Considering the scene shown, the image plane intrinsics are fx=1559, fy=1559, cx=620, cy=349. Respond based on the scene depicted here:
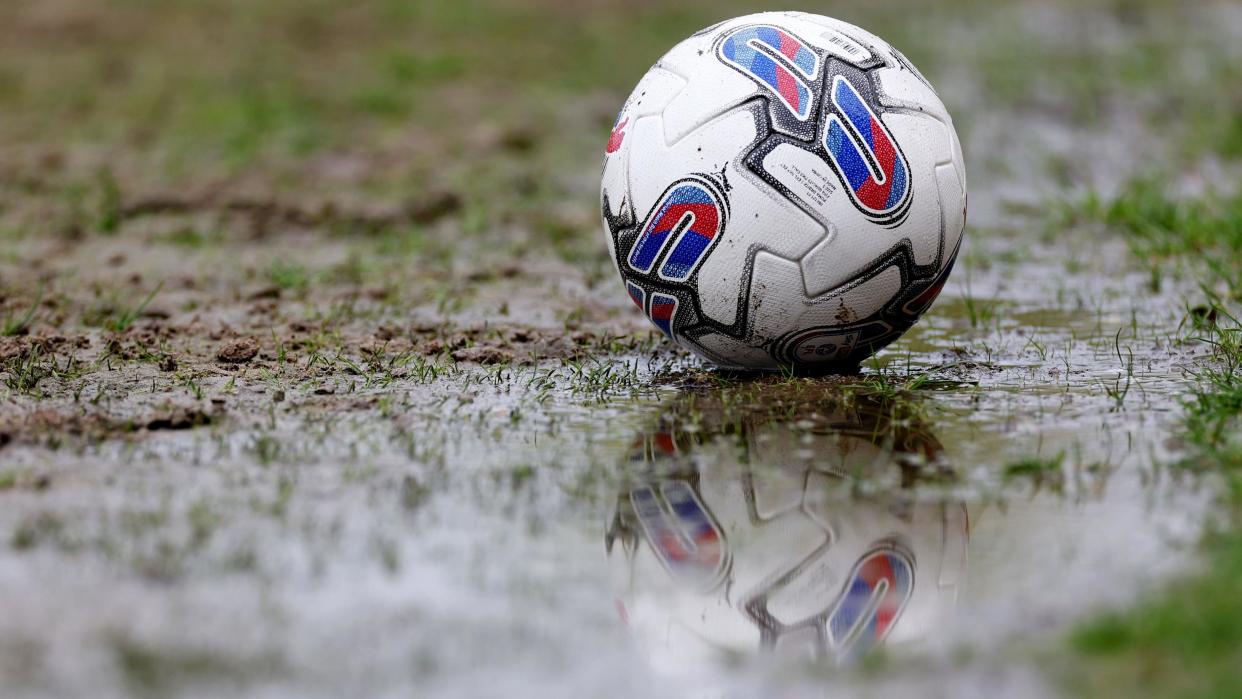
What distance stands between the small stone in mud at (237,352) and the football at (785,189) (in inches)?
60.0

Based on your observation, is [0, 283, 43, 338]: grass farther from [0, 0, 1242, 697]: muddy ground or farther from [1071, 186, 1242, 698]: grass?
[1071, 186, 1242, 698]: grass

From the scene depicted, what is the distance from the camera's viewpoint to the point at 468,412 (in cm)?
516

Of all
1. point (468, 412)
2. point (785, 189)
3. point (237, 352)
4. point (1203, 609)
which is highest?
point (785, 189)

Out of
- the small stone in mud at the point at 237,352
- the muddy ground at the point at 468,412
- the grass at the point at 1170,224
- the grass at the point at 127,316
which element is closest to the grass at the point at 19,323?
the muddy ground at the point at 468,412

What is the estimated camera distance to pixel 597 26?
1540 cm

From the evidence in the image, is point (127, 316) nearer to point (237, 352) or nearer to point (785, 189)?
point (237, 352)

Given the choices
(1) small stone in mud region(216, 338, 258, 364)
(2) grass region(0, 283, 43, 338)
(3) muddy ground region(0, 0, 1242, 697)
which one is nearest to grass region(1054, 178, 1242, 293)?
(3) muddy ground region(0, 0, 1242, 697)

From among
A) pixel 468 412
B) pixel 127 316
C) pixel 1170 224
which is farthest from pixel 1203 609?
pixel 1170 224

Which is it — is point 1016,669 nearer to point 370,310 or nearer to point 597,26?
point 370,310

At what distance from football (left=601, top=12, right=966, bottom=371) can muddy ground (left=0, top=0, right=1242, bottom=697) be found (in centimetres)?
30

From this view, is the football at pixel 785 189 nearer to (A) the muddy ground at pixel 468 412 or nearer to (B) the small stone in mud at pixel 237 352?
(A) the muddy ground at pixel 468 412

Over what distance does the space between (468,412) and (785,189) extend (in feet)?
4.18

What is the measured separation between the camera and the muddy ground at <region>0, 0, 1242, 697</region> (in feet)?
11.4

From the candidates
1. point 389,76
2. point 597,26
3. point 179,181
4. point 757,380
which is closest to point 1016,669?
point 757,380
